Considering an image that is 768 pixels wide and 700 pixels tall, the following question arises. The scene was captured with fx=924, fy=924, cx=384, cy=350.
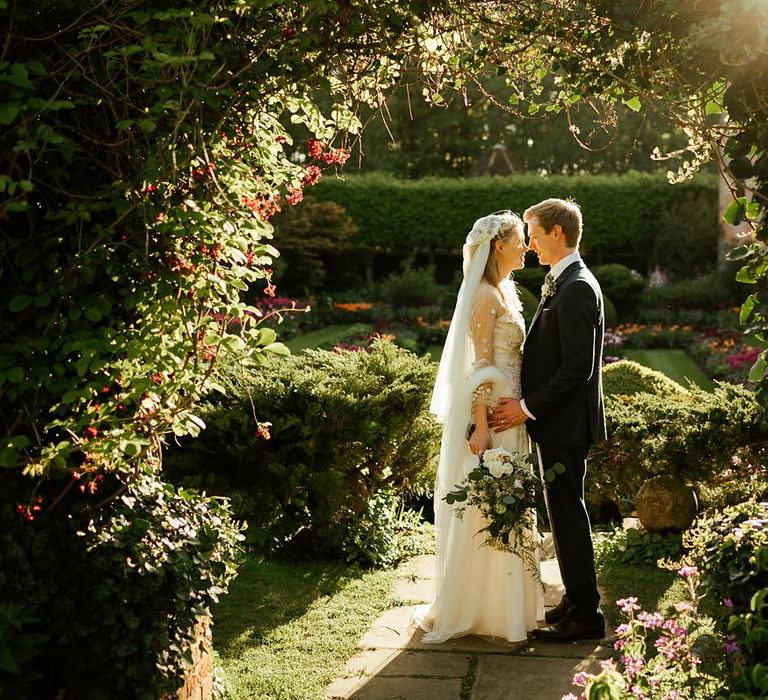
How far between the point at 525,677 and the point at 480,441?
3.58ft

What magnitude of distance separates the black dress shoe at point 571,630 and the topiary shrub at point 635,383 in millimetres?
2928

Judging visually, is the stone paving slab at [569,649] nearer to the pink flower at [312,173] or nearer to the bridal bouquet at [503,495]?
the bridal bouquet at [503,495]

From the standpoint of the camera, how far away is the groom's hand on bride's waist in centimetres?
441

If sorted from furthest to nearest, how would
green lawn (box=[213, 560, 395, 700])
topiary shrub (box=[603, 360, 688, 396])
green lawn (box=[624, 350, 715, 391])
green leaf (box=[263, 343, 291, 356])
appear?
green lawn (box=[624, 350, 715, 391]), topiary shrub (box=[603, 360, 688, 396]), green lawn (box=[213, 560, 395, 700]), green leaf (box=[263, 343, 291, 356])

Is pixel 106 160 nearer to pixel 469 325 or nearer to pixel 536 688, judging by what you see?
pixel 469 325

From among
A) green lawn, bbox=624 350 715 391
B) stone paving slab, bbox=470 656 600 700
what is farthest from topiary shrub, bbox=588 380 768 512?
green lawn, bbox=624 350 715 391

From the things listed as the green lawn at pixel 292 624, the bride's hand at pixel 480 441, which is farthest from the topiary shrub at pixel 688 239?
the bride's hand at pixel 480 441

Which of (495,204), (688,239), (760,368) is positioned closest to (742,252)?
(760,368)

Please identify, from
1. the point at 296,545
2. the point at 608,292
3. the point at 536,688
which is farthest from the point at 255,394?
the point at 608,292

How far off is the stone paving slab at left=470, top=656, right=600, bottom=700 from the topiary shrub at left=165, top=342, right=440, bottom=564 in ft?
5.75

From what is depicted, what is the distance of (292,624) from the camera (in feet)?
15.7

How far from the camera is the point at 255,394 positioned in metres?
5.58

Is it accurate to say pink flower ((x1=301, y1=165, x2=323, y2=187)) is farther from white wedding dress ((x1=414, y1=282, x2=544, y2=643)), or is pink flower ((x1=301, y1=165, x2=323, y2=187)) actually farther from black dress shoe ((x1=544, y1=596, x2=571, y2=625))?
black dress shoe ((x1=544, y1=596, x2=571, y2=625))

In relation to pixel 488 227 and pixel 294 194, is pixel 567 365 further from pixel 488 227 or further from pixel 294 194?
pixel 294 194
